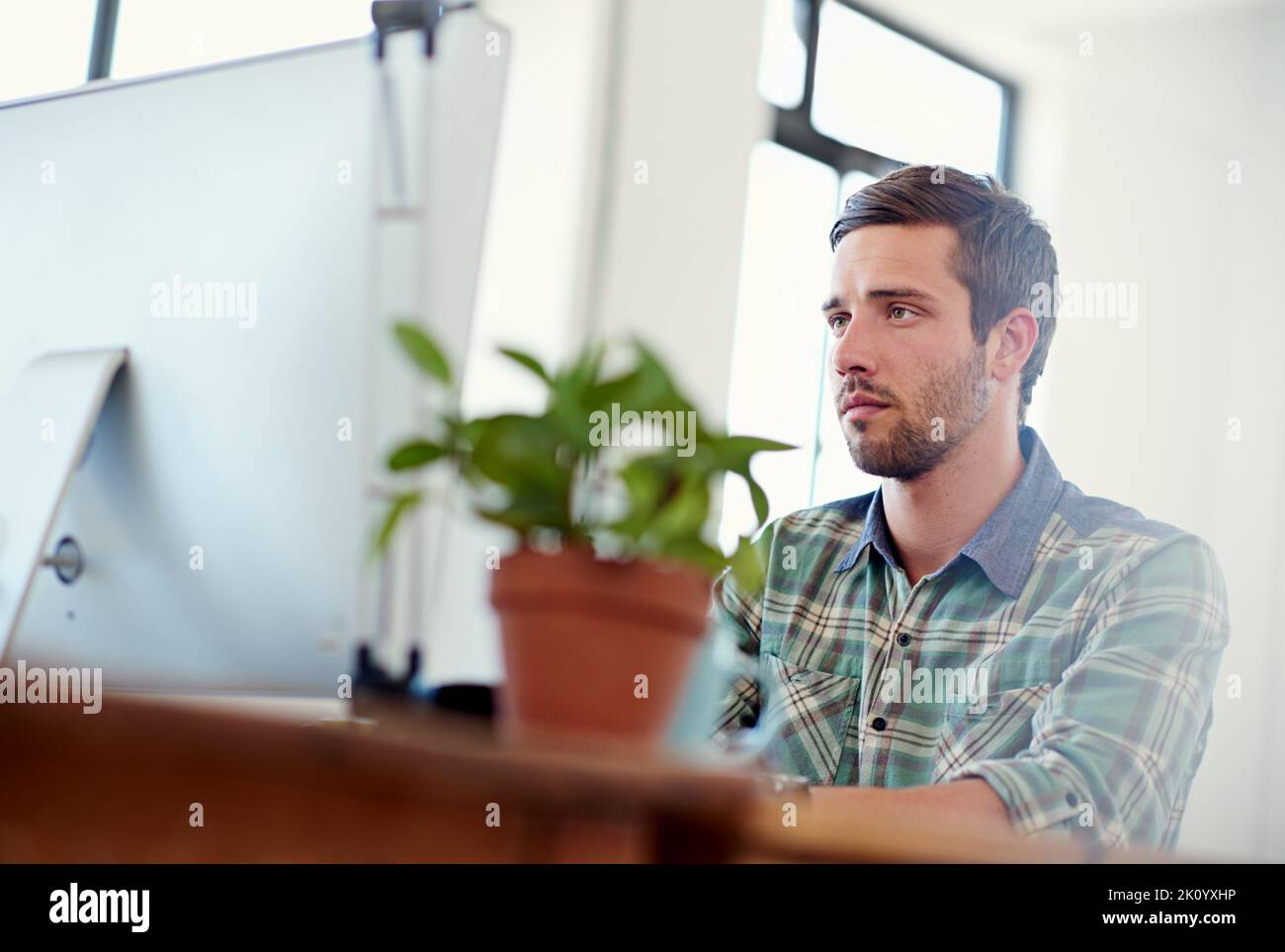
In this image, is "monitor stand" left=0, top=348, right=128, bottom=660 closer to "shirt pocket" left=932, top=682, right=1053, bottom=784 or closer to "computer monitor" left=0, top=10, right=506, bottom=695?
"computer monitor" left=0, top=10, right=506, bottom=695

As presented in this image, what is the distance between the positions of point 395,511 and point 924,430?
1218 mm

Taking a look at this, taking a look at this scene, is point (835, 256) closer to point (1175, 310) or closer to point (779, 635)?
point (779, 635)

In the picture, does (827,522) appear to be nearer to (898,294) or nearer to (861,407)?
(861,407)

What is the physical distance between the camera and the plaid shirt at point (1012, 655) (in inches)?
49.1

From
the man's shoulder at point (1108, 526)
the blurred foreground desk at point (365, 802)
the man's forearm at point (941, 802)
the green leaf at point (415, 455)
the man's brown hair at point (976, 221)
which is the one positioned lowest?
the man's forearm at point (941, 802)

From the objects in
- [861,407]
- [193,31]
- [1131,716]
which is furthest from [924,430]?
[193,31]

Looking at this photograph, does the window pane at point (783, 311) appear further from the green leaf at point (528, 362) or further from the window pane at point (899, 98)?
the green leaf at point (528, 362)

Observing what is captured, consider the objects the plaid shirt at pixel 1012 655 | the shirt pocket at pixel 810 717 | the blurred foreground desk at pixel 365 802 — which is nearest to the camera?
the blurred foreground desk at pixel 365 802

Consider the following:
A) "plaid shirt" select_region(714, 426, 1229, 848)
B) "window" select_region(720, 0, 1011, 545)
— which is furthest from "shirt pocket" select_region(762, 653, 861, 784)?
"window" select_region(720, 0, 1011, 545)

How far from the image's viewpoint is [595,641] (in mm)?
671

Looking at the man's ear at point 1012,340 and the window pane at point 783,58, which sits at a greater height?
the window pane at point 783,58

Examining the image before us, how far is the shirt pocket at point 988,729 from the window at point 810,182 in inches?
73.3

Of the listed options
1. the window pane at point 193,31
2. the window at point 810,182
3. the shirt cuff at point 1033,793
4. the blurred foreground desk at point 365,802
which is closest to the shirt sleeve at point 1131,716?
the shirt cuff at point 1033,793

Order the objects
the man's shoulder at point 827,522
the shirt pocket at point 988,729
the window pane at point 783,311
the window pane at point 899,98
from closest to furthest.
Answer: the shirt pocket at point 988,729, the man's shoulder at point 827,522, the window pane at point 783,311, the window pane at point 899,98
